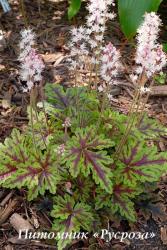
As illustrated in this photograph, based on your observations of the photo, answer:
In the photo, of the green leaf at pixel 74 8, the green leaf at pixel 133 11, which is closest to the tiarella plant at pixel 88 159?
the green leaf at pixel 133 11

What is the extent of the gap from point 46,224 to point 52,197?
0.60ft

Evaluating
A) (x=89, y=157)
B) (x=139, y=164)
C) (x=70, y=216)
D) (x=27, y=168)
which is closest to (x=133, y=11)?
(x=139, y=164)

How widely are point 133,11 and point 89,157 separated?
5.58 ft

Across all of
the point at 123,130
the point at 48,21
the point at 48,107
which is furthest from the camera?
the point at 48,21

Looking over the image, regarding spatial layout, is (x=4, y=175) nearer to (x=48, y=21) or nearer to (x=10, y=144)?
(x=10, y=144)

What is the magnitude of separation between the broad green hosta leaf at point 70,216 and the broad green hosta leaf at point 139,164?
1.06ft

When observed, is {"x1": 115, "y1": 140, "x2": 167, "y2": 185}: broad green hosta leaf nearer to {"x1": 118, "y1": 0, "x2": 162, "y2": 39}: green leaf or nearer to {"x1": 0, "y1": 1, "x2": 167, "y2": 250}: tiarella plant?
{"x1": 0, "y1": 1, "x2": 167, "y2": 250}: tiarella plant

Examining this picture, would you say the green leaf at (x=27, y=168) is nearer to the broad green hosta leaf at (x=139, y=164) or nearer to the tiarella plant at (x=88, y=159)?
the tiarella plant at (x=88, y=159)

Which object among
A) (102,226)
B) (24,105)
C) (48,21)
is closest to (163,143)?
(102,226)

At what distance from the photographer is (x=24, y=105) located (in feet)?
11.7

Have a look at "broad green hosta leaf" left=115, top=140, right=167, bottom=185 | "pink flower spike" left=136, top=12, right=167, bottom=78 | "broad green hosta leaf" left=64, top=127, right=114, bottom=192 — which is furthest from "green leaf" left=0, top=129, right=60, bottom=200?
"pink flower spike" left=136, top=12, right=167, bottom=78

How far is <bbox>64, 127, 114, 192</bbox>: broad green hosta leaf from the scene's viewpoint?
2518mm

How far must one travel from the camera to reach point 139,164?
273 cm

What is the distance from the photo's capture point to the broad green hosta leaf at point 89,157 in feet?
8.26
